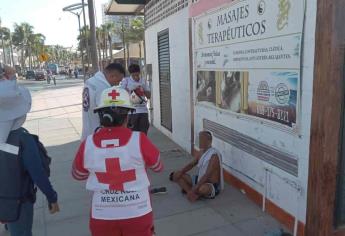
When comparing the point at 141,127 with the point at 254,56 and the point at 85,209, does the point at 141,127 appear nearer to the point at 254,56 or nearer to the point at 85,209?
the point at 85,209

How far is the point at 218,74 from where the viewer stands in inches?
211

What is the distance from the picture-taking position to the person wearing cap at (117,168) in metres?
2.36

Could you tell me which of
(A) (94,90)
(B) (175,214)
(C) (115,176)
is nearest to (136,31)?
(A) (94,90)

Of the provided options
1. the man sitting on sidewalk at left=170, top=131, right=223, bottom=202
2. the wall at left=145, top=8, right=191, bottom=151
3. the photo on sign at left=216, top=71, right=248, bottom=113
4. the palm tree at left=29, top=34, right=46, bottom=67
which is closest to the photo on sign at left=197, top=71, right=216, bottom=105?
the photo on sign at left=216, top=71, right=248, bottom=113

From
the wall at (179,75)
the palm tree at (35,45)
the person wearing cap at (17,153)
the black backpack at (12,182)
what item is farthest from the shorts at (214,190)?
the palm tree at (35,45)

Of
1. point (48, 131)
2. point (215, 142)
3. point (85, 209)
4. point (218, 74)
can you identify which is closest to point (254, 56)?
point (218, 74)

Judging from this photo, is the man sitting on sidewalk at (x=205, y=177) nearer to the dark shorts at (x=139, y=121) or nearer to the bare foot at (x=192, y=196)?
the bare foot at (x=192, y=196)

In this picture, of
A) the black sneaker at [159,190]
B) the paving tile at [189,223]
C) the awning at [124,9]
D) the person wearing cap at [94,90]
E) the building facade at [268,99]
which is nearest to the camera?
the building facade at [268,99]

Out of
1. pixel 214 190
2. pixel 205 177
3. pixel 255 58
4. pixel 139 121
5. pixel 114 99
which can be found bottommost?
pixel 214 190

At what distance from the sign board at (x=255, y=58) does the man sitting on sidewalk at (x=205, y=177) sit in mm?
585

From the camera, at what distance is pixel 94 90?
425 cm

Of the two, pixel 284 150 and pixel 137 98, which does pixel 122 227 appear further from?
pixel 137 98

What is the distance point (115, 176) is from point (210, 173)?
8.15 feet

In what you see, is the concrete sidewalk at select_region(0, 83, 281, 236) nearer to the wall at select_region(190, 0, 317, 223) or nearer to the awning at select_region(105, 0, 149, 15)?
the wall at select_region(190, 0, 317, 223)
